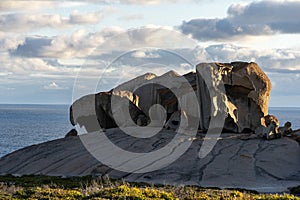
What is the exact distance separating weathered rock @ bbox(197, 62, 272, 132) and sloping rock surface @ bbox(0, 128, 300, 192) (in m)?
2.72

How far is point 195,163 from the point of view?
3912cm

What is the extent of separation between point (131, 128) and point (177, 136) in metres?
4.35

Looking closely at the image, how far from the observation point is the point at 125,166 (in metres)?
39.2

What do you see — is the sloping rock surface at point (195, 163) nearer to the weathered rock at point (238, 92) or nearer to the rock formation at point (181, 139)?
the rock formation at point (181, 139)

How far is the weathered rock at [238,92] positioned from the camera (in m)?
47.7

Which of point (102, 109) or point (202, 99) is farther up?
point (202, 99)

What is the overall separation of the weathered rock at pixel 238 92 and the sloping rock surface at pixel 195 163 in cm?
272

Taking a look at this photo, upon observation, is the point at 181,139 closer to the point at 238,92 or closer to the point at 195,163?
the point at 195,163

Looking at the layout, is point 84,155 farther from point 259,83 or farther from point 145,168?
point 259,83

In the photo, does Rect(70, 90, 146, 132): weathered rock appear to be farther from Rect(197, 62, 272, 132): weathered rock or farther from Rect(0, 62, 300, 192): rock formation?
Rect(197, 62, 272, 132): weathered rock

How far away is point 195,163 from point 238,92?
44.6ft

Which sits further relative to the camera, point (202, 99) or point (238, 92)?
point (238, 92)

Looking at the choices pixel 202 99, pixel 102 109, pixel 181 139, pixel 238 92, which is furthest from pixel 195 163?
pixel 102 109

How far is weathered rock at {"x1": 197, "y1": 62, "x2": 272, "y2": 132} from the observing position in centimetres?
4769
